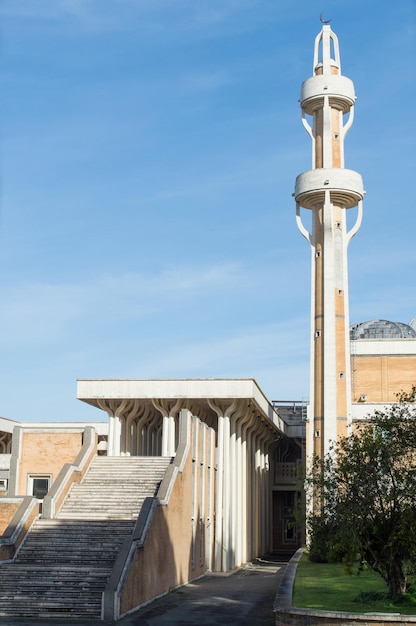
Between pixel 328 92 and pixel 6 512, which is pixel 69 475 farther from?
pixel 328 92

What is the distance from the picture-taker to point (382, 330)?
6656cm

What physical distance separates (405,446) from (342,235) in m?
29.9

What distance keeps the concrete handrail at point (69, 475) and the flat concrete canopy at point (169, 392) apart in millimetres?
4723

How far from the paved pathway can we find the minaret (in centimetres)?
1280

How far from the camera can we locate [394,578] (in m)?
22.4

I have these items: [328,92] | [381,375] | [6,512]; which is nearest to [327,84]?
[328,92]

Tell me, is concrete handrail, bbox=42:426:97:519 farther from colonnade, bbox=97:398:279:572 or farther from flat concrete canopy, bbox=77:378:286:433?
colonnade, bbox=97:398:279:572

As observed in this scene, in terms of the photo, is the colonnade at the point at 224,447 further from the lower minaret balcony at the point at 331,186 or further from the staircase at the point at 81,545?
the lower minaret balcony at the point at 331,186

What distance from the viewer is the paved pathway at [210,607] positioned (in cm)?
2361

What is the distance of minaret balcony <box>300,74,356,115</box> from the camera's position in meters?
51.5

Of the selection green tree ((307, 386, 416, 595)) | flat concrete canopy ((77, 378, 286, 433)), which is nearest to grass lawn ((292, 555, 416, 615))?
green tree ((307, 386, 416, 595))

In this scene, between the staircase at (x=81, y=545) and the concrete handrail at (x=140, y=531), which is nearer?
the concrete handrail at (x=140, y=531)

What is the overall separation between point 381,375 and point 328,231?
14.7 metres

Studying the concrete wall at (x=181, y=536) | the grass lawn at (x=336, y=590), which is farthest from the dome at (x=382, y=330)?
the grass lawn at (x=336, y=590)
